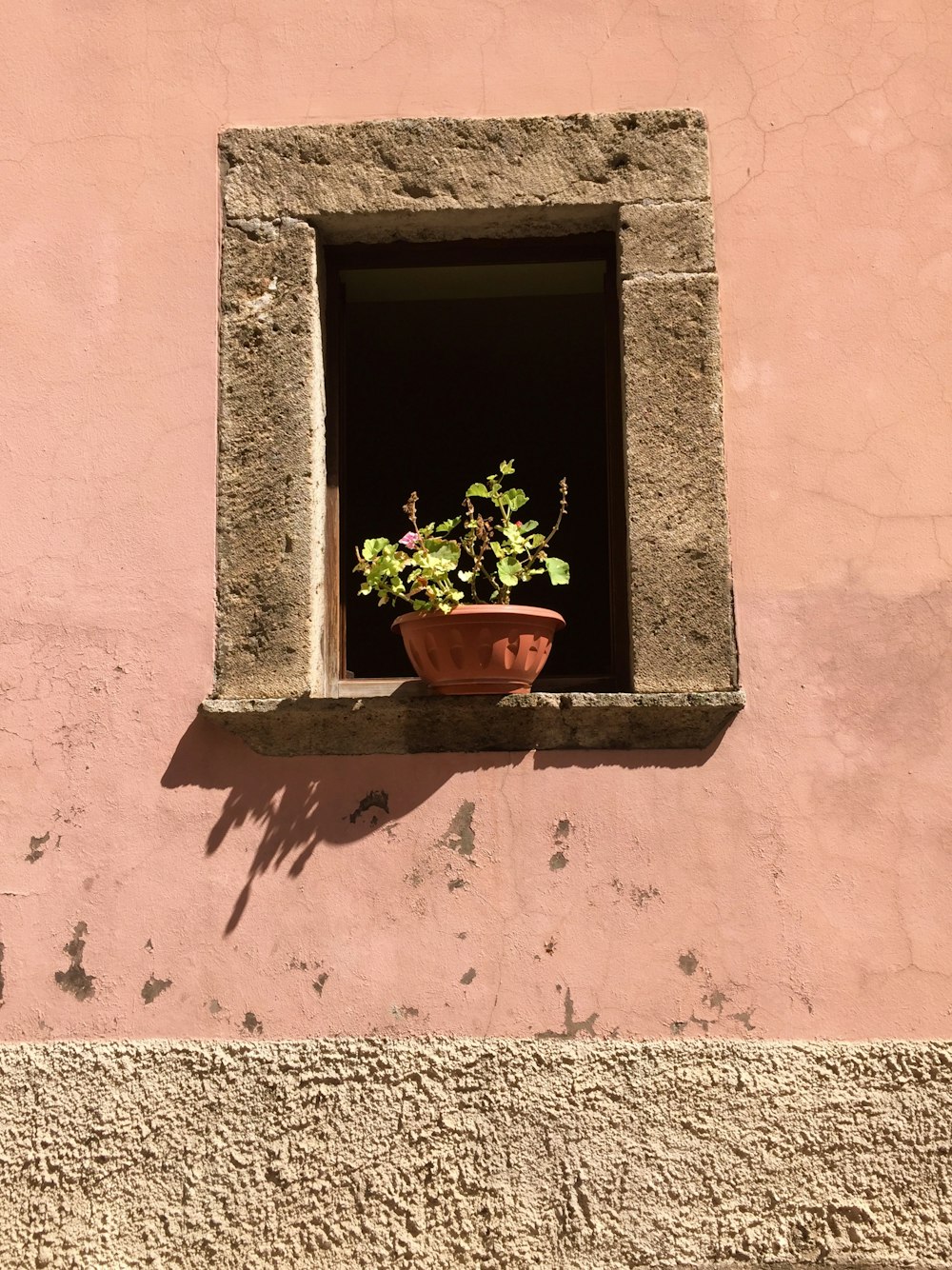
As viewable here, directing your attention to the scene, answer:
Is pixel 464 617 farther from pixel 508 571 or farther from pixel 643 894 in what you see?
pixel 643 894

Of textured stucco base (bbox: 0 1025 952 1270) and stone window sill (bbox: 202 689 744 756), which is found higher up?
stone window sill (bbox: 202 689 744 756)

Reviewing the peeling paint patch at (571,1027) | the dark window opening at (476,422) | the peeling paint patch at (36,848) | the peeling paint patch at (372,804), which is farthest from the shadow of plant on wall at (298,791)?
the dark window opening at (476,422)

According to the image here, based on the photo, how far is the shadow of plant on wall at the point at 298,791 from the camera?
8.43 feet

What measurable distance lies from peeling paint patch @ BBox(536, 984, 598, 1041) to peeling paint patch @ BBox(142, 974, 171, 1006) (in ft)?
2.83

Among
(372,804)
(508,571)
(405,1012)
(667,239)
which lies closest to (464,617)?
(508,571)

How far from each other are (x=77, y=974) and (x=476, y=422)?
12.2 feet

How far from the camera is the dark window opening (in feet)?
14.8

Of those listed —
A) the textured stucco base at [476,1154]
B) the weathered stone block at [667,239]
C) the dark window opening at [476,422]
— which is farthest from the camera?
the dark window opening at [476,422]

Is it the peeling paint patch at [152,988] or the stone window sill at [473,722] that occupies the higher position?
the stone window sill at [473,722]

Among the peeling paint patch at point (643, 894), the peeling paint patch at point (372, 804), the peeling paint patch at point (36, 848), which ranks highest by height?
the peeling paint patch at point (372, 804)

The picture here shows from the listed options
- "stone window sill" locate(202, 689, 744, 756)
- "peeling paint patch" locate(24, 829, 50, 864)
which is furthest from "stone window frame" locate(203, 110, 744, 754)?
"peeling paint patch" locate(24, 829, 50, 864)

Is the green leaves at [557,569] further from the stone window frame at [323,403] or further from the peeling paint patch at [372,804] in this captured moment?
the peeling paint patch at [372,804]

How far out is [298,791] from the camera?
8.49 ft

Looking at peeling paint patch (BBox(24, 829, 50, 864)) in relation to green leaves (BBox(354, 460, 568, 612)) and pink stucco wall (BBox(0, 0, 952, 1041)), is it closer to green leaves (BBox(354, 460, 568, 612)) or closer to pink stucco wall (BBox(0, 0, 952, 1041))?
pink stucco wall (BBox(0, 0, 952, 1041))
